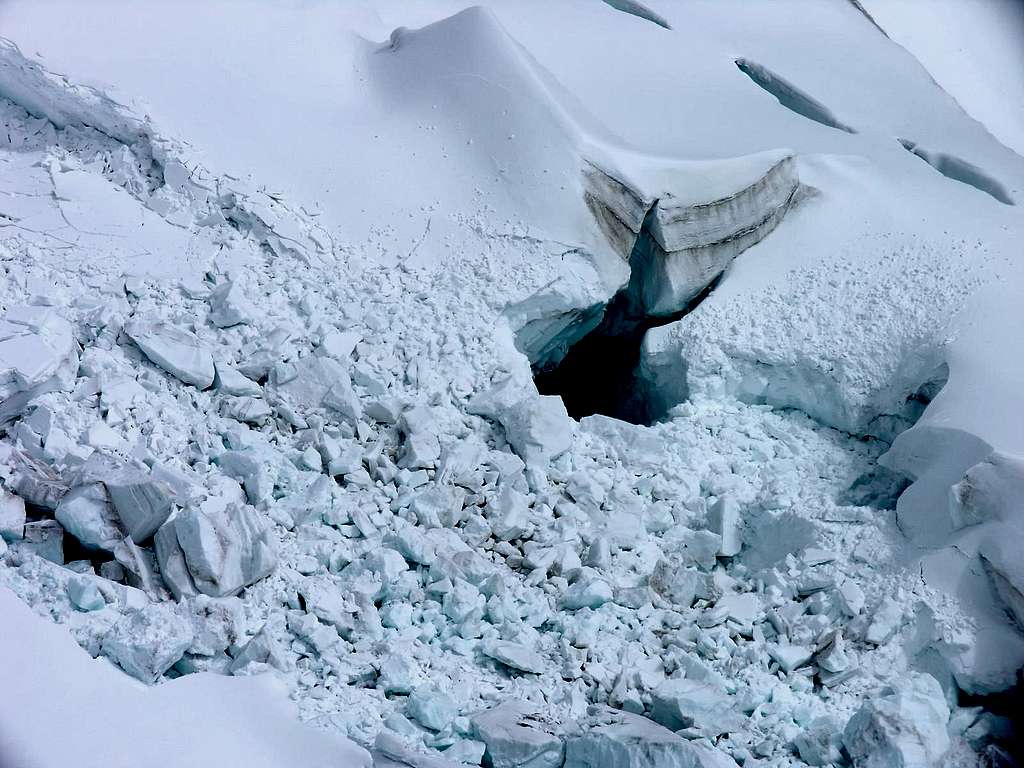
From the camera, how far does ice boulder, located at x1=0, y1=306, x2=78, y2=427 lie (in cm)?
299

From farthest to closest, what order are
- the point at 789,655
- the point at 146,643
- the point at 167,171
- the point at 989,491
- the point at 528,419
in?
the point at 167,171, the point at 528,419, the point at 989,491, the point at 789,655, the point at 146,643

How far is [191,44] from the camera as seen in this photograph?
174 inches

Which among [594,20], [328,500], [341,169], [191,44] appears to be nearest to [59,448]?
[328,500]

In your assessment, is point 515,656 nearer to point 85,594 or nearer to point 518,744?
point 518,744

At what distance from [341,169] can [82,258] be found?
122 cm

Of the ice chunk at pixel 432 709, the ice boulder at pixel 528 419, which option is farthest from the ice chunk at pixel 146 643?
the ice boulder at pixel 528 419

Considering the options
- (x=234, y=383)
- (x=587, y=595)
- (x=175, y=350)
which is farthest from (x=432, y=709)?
(x=175, y=350)

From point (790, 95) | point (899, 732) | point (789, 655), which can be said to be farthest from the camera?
point (790, 95)

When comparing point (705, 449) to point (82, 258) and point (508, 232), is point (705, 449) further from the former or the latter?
point (82, 258)

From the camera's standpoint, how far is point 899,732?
8.22ft

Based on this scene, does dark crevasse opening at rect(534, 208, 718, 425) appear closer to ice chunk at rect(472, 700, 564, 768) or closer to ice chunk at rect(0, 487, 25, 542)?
ice chunk at rect(472, 700, 564, 768)

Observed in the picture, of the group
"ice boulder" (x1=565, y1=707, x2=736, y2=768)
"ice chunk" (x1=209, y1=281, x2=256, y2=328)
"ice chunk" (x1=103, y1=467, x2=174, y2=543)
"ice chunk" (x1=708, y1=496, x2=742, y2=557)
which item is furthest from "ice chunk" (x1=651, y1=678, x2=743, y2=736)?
"ice chunk" (x1=209, y1=281, x2=256, y2=328)

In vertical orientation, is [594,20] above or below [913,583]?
above

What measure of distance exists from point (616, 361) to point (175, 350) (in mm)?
2350
